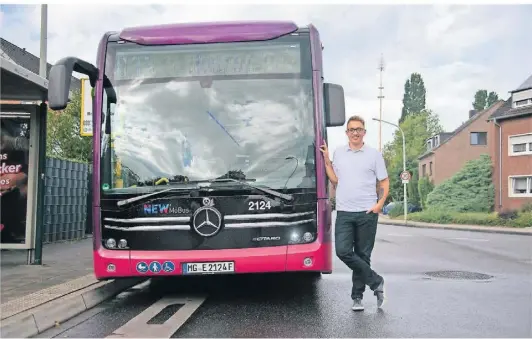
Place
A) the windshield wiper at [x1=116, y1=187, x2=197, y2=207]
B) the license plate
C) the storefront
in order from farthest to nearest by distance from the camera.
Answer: the storefront < the windshield wiper at [x1=116, y1=187, x2=197, y2=207] < the license plate

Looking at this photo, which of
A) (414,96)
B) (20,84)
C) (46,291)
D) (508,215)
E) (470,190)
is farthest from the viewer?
(414,96)

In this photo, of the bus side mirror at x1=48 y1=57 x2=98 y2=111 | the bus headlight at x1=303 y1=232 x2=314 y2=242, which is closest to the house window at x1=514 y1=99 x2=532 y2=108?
the bus headlight at x1=303 y1=232 x2=314 y2=242

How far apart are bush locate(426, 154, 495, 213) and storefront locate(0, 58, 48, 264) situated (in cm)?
3719

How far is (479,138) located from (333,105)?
5312cm

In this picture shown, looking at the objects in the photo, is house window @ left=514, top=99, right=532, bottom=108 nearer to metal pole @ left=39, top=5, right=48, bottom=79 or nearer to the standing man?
metal pole @ left=39, top=5, right=48, bottom=79

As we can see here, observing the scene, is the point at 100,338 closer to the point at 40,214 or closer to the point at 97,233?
the point at 97,233

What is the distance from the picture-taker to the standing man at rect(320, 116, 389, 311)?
6234 mm

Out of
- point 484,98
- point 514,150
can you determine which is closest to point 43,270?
point 514,150

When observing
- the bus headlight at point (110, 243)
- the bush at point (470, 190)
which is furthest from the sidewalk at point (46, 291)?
the bush at point (470, 190)

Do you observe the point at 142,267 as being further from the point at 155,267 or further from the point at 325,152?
the point at 325,152

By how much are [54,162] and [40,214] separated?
4343 millimetres

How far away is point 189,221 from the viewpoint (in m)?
6.36

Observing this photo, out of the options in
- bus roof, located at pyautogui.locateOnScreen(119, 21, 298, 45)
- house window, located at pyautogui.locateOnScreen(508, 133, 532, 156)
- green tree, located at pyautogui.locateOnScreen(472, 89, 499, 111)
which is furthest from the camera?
green tree, located at pyautogui.locateOnScreen(472, 89, 499, 111)

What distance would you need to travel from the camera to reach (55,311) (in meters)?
5.93
